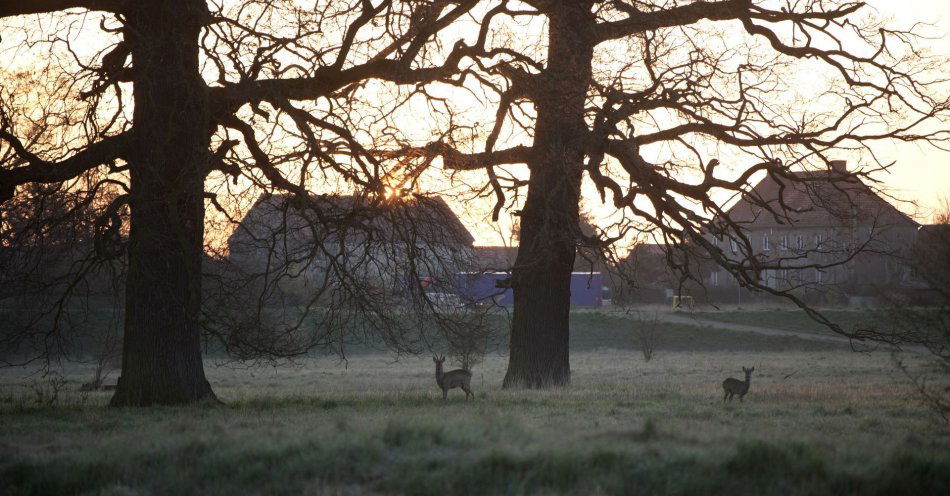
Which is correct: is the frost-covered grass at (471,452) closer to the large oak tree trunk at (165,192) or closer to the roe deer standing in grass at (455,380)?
the large oak tree trunk at (165,192)

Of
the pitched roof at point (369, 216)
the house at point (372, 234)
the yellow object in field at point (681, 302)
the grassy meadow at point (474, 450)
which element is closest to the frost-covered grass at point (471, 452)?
the grassy meadow at point (474, 450)

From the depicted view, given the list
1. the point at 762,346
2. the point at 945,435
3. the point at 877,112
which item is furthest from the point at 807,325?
the point at 945,435

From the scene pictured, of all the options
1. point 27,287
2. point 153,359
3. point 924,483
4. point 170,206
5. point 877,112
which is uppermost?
point 877,112

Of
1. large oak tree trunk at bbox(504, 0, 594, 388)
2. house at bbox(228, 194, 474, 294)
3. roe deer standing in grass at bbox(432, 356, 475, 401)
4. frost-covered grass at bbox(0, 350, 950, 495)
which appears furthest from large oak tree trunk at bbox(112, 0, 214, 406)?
large oak tree trunk at bbox(504, 0, 594, 388)

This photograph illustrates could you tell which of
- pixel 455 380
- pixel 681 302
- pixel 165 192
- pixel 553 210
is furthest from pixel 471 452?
pixel 681 302

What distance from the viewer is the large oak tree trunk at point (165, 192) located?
1320 cm

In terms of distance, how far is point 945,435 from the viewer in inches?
426

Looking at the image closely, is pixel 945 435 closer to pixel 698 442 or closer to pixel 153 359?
pixel 698 442

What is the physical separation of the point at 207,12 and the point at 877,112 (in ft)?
36.7

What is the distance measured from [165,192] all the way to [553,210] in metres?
6.67

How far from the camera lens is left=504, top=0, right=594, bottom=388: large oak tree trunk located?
51.1 feet

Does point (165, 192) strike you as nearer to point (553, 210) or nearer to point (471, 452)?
point (471, 452)

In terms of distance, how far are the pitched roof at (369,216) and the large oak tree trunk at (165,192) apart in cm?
127

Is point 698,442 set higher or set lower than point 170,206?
lower
